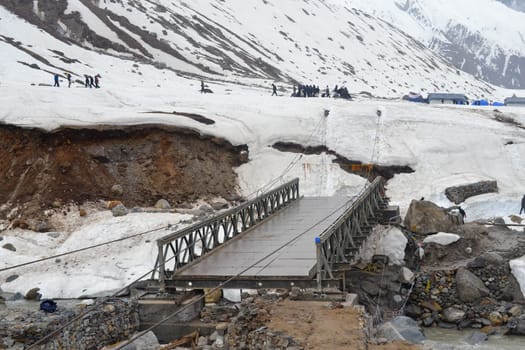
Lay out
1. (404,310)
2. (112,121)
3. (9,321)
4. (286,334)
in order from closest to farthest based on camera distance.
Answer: (286,334) < (9,321) < (404,310) < (112,121)

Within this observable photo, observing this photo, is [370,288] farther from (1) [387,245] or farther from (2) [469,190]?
(2) [469,190]

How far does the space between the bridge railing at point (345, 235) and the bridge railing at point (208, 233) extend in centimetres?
329

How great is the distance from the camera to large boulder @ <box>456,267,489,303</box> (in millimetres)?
19891

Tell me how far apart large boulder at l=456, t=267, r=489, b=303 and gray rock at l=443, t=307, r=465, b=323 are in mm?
657

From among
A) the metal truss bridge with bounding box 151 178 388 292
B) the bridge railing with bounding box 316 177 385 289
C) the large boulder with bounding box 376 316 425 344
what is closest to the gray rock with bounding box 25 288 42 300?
the metal truss bridge with bounding box 151 178 388 292

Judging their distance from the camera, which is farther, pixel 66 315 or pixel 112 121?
pixel 112 121

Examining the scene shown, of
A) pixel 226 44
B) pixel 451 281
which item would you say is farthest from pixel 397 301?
pixel 226 44

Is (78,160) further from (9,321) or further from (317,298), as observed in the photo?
(317,298)

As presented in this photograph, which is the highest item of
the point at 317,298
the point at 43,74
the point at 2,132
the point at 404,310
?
the point at 43,74

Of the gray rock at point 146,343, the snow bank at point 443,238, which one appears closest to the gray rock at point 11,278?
the gray rock at point 146,343

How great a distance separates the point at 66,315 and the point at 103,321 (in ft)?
6.08

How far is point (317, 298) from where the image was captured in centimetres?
1245

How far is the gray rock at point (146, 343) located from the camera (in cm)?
1316

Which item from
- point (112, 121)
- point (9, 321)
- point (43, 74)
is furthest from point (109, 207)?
point (43, 74)
